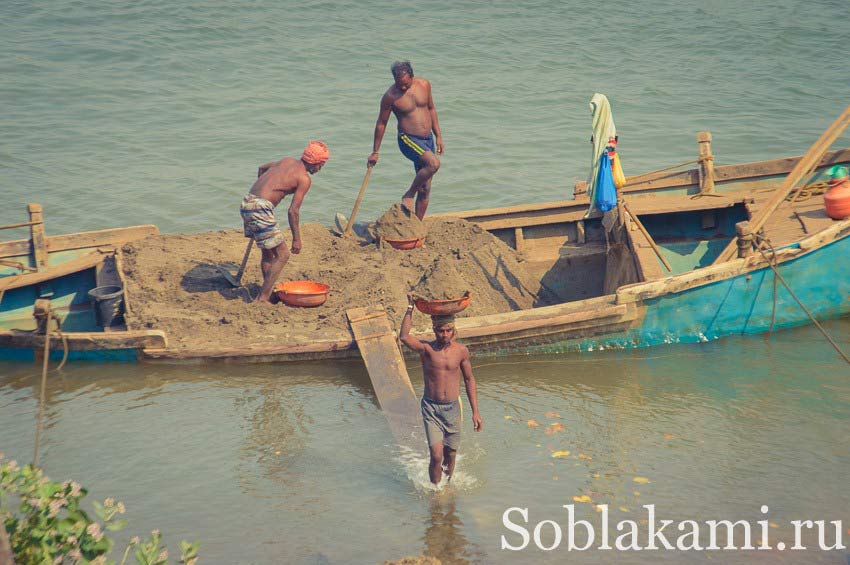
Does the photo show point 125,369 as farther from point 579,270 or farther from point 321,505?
point 579,270

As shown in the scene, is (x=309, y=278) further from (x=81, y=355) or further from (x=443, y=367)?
(x=443, y=367)

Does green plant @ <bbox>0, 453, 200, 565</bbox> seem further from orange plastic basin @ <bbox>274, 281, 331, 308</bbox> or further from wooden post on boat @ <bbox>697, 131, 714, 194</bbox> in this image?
wooden post on boat @ <bbox>697, 131, 714, 194</bbox>

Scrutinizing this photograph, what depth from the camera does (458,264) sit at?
30.5ft

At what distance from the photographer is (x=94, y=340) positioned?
26.8 ft

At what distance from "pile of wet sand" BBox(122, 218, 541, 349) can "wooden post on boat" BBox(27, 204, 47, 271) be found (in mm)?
786

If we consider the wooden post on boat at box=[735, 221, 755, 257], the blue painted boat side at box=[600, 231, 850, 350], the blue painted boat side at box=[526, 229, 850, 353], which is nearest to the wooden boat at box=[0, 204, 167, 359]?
the blue painted boat side at box=[526, 229, 850, 353]


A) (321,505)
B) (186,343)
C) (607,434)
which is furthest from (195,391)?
(607,434)

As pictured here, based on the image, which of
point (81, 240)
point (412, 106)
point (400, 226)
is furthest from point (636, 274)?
point (81, 240)

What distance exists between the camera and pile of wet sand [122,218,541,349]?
8.46 meters

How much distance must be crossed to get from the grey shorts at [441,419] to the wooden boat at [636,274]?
223cm

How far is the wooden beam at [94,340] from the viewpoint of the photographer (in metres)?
8.08

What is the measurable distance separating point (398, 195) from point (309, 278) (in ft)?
20.0

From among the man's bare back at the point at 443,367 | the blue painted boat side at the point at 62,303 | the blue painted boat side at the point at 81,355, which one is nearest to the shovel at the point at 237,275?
the blue painted boat side at the point at 81,355

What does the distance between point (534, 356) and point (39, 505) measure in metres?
5.44
